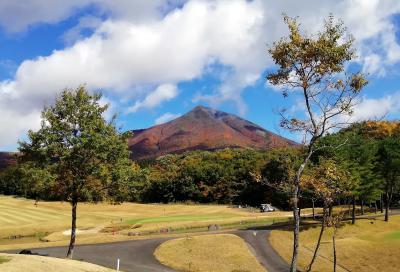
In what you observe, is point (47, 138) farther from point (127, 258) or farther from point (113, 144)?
point (127, 258)

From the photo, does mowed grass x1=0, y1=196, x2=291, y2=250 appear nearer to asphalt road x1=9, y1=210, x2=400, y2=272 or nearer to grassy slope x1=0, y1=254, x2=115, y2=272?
asphalt road x1=9, y1=210, x2=400, y2=272

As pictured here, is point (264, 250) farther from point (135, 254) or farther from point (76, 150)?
point (76, 150)

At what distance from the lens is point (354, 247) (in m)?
56.5

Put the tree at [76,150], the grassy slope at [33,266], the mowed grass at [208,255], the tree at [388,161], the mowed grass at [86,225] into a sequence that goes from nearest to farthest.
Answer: the grassy slope at [33,266], the tree at [76,150], the mowed grass at [208,255], the mowed grass at [86,225], the tree at [388,161]

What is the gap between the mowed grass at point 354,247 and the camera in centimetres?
5053

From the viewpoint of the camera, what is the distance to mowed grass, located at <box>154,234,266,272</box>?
1769 inches

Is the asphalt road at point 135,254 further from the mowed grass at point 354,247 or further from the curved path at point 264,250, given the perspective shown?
the mowed grass at point 354,247

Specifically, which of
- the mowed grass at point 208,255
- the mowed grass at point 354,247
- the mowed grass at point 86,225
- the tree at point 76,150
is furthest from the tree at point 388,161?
the tree at point 76,150

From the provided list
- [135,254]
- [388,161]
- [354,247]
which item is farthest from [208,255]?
[388,161]

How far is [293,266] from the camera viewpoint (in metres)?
20.3

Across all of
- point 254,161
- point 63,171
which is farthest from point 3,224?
point 254,161

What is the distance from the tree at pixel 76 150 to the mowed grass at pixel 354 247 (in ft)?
81.5

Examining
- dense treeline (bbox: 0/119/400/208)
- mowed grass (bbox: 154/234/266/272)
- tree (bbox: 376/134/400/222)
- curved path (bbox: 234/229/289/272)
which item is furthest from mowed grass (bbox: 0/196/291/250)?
tree (bbox: 376/134/400/222)

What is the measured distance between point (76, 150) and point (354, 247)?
122 feet
